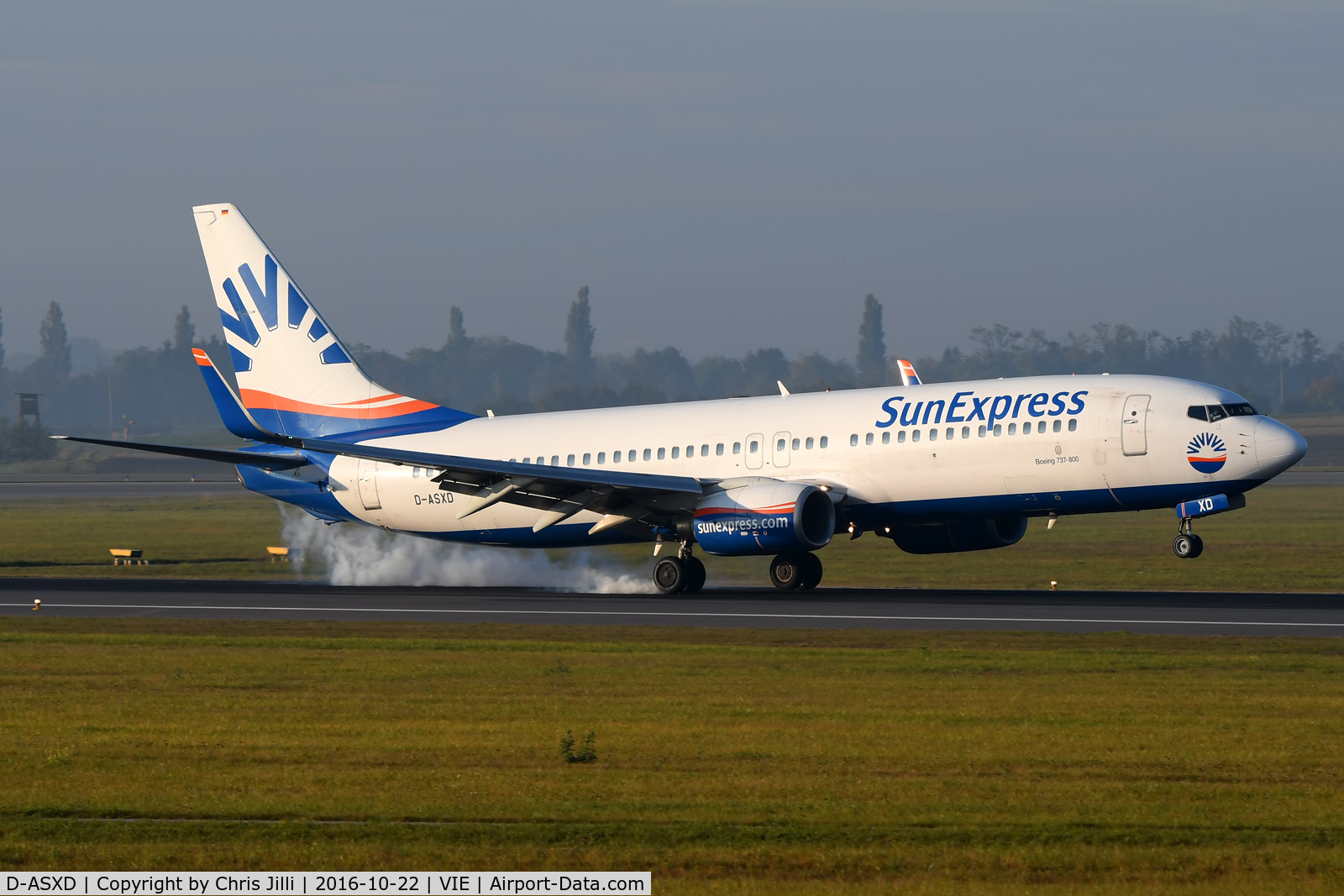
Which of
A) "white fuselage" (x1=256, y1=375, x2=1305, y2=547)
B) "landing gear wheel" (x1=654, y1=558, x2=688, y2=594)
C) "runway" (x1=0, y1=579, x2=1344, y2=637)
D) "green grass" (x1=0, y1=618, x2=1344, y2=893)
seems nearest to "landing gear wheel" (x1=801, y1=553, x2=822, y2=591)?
"runway" (x1=0, y1=579, x2=1344, y2=637)

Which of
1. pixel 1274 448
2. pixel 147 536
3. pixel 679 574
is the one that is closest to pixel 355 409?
pixel 679 574

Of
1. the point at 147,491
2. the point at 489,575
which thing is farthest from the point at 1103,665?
the point at 147,491

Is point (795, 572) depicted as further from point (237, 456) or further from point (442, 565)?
point (237, 456)

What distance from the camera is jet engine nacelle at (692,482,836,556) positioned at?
33375 mm

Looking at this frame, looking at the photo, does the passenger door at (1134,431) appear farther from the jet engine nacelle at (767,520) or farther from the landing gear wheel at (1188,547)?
the jet engine nacelle at (767,520)

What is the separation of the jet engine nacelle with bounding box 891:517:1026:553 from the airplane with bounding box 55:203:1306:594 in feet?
0.15

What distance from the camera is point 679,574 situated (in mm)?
36750

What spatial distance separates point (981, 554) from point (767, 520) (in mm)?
19174

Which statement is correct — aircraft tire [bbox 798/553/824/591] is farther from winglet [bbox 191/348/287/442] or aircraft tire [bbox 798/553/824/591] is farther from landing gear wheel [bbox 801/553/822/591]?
winglet [bbox 191/348/287/442]

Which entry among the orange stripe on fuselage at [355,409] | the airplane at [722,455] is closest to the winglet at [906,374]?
the airplane at [722,455]

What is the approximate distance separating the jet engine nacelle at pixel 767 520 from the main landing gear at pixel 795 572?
2524mm

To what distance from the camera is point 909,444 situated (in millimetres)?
34375

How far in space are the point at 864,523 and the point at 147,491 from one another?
80.9 metres

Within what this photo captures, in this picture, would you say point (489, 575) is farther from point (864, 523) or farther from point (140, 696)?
point (140, 696)
